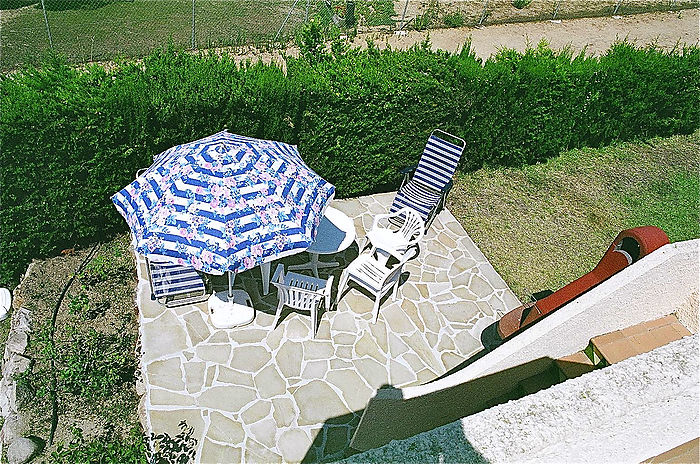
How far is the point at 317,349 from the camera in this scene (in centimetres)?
778

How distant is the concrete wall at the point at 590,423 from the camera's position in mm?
2891

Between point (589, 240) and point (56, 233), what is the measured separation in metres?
9.01

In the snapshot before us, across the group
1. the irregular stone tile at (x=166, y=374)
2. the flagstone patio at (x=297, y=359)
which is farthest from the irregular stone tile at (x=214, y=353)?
the irregular stone tile at (x=166, y=374)

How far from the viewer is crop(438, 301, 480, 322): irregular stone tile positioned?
857 centimetres

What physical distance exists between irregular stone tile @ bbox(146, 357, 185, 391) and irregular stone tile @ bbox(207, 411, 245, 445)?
2.05ft

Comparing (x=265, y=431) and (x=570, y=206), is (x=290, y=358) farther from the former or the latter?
(x=570, y=206)

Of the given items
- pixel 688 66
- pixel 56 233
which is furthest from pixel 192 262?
pixel 688 66

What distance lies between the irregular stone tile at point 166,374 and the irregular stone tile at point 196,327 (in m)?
0.39

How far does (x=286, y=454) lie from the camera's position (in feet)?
21.7

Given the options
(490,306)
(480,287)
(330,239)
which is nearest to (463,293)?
(480,287)

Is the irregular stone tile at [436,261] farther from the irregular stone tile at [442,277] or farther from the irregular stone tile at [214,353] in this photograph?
the irregular stone tile at [214,353]

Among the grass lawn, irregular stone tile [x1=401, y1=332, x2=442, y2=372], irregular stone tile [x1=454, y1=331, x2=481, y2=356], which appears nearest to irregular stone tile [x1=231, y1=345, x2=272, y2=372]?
irregular stone tile [x1=401, y1=332, x2=442, y2=372]

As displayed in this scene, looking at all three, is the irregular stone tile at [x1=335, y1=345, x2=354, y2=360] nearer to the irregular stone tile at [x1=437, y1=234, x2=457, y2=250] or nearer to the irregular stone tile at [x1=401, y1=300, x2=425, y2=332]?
the irregular stone tile at [x1=401, y1=300, x2=425, y2=332]

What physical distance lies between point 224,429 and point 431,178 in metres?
5.55
